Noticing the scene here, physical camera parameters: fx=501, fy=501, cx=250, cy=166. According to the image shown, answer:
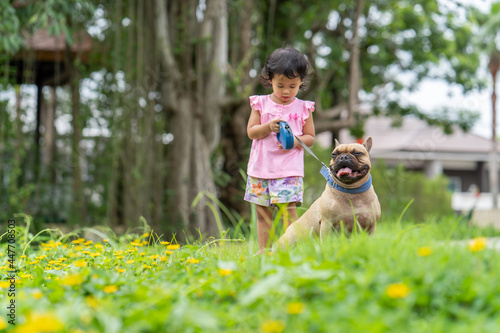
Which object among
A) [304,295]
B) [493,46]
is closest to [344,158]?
[304,295]

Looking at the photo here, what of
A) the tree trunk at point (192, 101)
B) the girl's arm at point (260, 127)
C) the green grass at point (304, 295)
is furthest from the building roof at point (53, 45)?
the green grass at point (304, 295)

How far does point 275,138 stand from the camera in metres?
3.46

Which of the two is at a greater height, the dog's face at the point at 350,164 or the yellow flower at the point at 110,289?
the dog's face at the point at 350,164

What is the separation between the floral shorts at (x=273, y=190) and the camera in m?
3.40

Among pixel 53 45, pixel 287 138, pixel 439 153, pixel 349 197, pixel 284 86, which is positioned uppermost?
pixel 53 45

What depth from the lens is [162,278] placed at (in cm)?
261

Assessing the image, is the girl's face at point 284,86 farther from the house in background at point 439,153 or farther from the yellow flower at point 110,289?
the house in background at point 439,153

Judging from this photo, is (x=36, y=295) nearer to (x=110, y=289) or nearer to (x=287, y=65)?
(x=110, y=289)

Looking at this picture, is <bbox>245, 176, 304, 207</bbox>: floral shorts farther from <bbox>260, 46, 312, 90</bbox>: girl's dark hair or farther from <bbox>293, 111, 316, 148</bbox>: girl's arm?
<bbox>260, 46, 312, 90</bbox>: girl's dark hair

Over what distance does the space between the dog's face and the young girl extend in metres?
0.44

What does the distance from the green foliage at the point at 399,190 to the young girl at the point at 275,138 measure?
511 centimetres

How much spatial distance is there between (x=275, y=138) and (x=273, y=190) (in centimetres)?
36

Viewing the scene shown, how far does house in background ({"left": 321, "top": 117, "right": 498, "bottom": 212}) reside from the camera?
78.7 ft

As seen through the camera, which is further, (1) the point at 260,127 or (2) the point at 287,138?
(1) the point at 260,127
